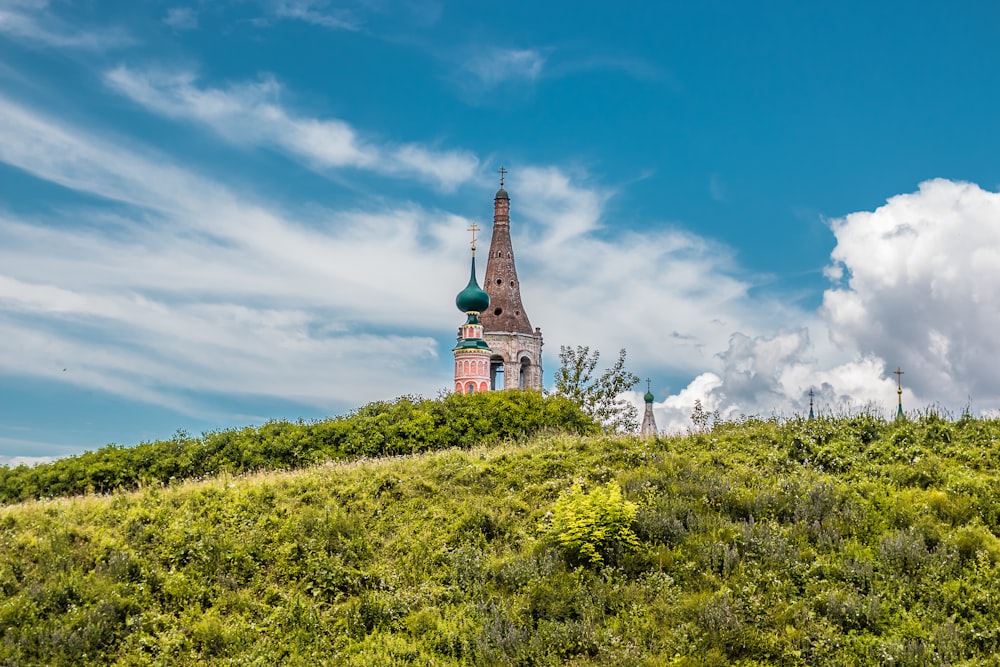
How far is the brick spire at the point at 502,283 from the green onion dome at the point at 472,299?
4.26 m

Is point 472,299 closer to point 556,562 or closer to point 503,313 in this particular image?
point 503,313

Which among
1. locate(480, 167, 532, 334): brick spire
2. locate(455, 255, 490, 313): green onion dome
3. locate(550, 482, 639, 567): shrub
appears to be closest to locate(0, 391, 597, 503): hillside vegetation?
locate(550, 482, 639, 567): shrub

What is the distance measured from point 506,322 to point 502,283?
10.5 ft

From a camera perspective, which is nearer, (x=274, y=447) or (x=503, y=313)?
(x=274, y=447)

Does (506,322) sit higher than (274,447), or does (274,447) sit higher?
(506,322)

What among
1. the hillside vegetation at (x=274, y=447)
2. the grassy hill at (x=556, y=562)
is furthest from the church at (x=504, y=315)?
the grassy hill at (x=556, y=562)

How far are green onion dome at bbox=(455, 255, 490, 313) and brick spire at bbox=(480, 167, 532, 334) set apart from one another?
168 inches

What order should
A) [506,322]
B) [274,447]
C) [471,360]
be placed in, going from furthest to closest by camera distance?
[506,322] < [471,360] < [274,447]

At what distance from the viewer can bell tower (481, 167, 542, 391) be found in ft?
198

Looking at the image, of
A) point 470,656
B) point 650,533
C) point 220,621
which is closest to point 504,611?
point 470,656

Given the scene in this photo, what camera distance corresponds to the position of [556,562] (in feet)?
45.2

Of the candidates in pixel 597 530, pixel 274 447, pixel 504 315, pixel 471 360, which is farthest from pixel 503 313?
pixel 597 530

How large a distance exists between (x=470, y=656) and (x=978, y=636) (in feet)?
20.9

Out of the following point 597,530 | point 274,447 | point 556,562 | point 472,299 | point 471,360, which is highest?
point 472,299
